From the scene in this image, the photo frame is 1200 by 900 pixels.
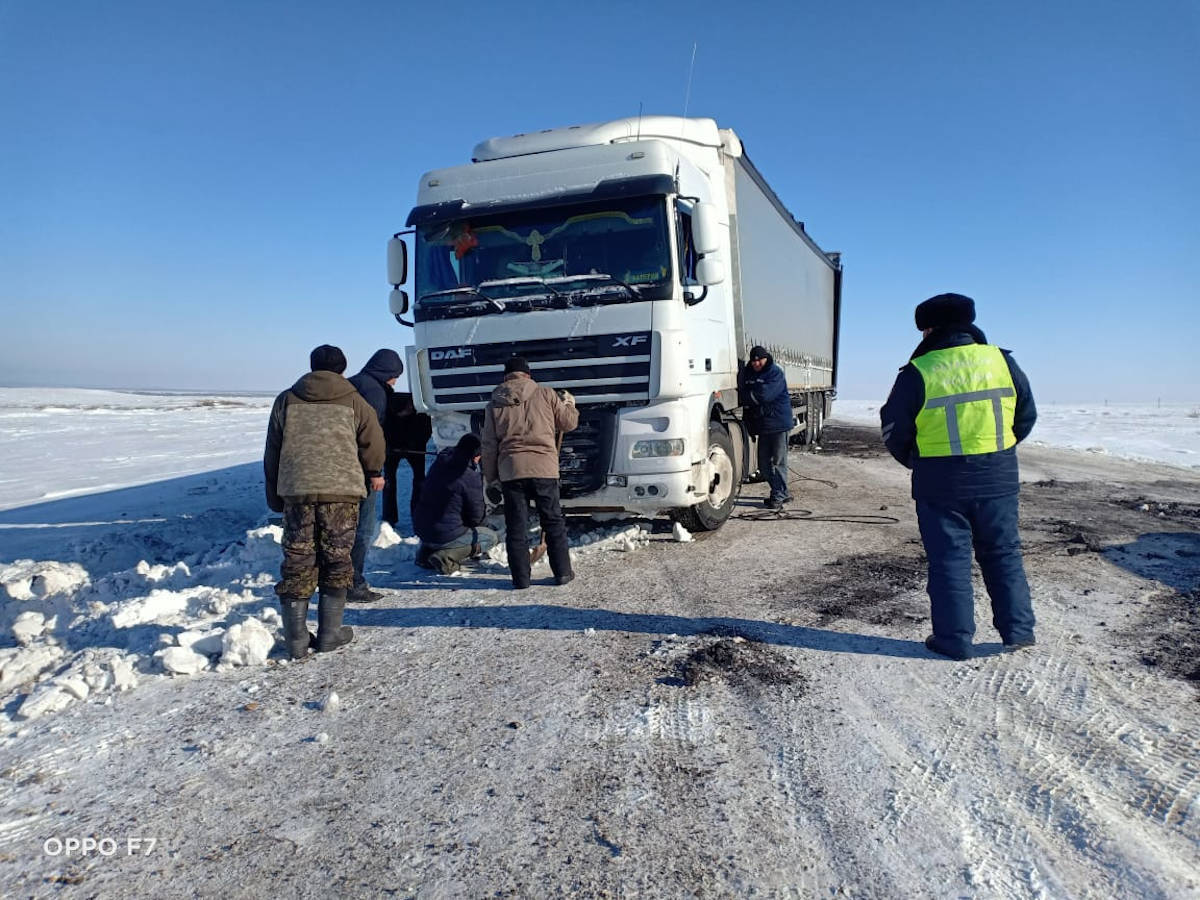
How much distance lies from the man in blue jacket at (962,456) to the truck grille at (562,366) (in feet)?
7.85

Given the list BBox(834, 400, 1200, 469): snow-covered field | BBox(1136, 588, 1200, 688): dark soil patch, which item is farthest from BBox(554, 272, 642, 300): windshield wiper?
BBox(834, 400, 1200, 469): snow-covered field

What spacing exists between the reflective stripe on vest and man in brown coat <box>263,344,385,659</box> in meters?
3.38

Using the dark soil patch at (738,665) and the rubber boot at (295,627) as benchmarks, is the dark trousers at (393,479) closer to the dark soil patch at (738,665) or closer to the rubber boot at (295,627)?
the rubber boot at (295,627)

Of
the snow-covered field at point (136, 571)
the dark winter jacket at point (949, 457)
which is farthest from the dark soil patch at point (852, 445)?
the snow-covered field at point (136, 571)

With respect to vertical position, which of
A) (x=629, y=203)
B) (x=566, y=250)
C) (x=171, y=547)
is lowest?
(x=171, y=547)

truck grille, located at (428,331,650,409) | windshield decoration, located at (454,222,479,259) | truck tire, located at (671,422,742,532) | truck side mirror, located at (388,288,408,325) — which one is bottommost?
truck tire, located at (671,422,742,532)

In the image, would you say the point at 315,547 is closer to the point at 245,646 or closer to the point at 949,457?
the point at 245,646

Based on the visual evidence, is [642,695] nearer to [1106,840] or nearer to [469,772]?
[469,772]

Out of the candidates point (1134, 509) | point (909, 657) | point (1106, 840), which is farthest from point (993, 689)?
point (1134, 509)

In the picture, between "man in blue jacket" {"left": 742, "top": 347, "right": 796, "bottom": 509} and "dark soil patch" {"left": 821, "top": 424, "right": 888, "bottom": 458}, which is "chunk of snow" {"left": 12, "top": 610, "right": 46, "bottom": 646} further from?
"dark soil patch" {"left": 821, "top": 424, "right": 888, "bottom": 458}

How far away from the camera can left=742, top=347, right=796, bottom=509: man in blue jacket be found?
7.37 m

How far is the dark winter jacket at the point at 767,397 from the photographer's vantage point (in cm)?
740

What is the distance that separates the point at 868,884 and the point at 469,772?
1.54 metres

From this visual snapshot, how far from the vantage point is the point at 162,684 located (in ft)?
11.9
